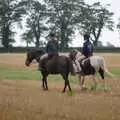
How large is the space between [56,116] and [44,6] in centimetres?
A: 10158

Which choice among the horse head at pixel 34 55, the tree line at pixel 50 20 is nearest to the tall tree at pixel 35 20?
the tree line at pixel 50 20

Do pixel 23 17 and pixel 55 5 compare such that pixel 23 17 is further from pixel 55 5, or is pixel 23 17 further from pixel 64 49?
pixel 64 49

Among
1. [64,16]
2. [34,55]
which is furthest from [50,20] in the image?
[34,55]

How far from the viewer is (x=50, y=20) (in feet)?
372

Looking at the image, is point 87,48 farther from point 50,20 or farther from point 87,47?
point 50,20

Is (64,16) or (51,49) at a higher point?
(51,49)

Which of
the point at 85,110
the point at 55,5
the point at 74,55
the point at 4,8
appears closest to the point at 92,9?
the point at 55,5

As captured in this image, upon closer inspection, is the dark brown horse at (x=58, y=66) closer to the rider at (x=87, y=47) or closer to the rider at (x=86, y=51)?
the rider at (x=86, y=51)

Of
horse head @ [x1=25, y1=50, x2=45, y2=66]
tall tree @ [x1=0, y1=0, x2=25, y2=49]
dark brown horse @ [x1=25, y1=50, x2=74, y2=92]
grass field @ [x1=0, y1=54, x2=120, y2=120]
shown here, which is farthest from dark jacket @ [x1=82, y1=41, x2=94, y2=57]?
tall tree @ [x1=0, y1=0, x2=25, y2=49]

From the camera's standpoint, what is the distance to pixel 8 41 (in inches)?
4156

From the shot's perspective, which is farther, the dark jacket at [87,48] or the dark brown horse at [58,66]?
the dark jacket at [87,48]

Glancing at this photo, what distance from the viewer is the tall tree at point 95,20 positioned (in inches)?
4486

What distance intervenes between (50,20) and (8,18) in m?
9.03

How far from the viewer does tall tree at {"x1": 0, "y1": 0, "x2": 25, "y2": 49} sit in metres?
106
